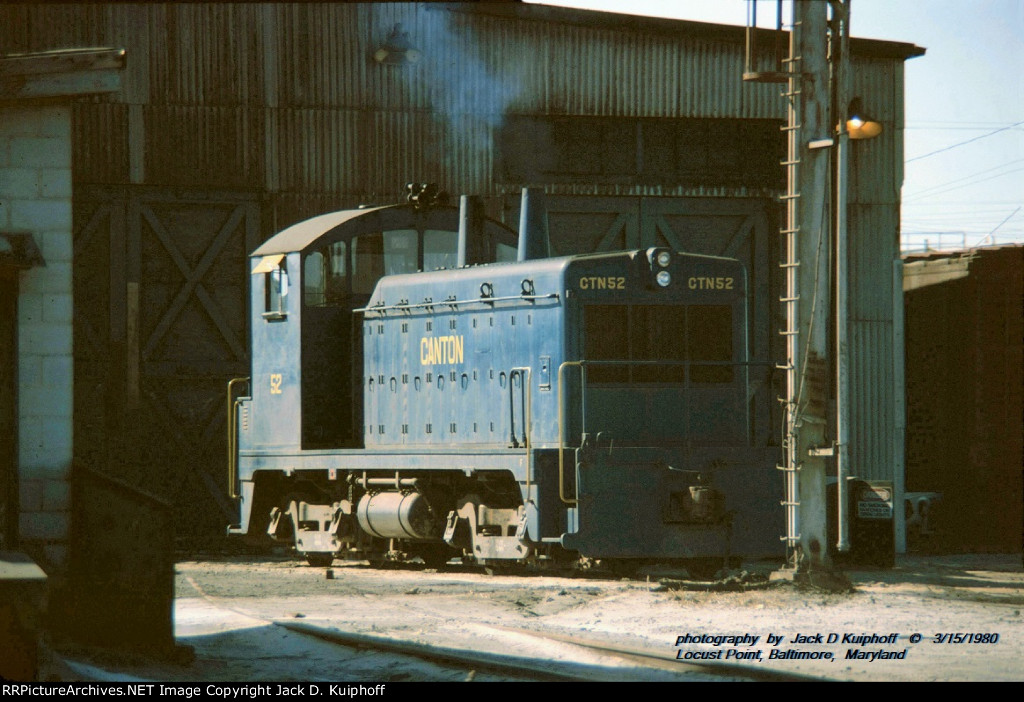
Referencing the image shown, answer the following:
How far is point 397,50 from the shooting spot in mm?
21203

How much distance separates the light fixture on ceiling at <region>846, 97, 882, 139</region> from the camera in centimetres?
1888

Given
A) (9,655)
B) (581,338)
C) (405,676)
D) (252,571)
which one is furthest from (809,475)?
(9,655)

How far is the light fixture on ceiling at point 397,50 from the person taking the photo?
2116cm

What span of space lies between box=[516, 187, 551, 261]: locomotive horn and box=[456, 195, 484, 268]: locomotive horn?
87 cm

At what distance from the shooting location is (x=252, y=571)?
1644cm

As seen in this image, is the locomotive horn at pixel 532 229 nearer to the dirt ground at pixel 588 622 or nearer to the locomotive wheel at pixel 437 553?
the dirt ground at pixel 588 622

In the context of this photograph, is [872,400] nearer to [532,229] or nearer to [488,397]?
[532,229]

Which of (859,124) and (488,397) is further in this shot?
(859,124)

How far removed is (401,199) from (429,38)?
2346 millimetres

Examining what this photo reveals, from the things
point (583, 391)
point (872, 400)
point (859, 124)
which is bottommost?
point (872, 400)

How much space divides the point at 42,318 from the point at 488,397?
6.12m

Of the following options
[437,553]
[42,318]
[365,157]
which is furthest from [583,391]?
[365,157]

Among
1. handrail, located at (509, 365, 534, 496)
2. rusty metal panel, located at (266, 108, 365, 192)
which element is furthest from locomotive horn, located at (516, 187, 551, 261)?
rusty metal panel, located at (266, 108, 365, 192)

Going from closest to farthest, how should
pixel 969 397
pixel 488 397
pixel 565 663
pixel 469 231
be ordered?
pixel 565 663
pixel 488 397
pixel 469 231
pixel 969 397
